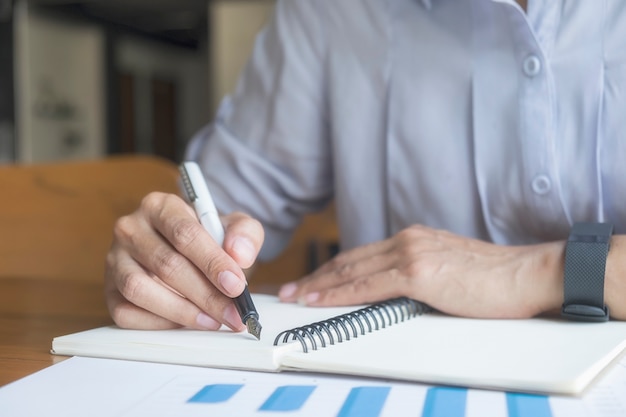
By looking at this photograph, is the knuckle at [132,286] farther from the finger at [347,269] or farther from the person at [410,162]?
the finger at [347,269]

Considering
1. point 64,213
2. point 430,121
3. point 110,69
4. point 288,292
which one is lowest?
point 110,69

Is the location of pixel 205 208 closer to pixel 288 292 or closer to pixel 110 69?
pixel 288 292

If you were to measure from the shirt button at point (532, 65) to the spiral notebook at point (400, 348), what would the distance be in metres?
0.28

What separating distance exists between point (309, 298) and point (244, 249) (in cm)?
12

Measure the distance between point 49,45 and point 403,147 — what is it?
7405mm

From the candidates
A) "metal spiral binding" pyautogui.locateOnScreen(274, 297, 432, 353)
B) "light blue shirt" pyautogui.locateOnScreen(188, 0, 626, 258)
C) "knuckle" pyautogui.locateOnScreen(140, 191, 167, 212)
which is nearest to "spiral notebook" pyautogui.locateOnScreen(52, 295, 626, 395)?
"metal spiral binding" pyautogui.locateOnScreen(274, 297, 432, 353)

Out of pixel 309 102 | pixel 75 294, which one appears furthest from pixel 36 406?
pixel 309 102

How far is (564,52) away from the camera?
79cm

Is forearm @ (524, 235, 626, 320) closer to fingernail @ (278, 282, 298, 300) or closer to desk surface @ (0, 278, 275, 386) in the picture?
fingernail @ (278, 282, 298, 300)

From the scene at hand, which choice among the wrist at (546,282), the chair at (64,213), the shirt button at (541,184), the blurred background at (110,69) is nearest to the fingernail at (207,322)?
the wrist at (546,282)

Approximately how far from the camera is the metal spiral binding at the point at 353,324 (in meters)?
0.52

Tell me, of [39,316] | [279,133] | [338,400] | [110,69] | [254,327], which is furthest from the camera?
[110,69]

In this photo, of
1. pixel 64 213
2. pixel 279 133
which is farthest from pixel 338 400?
pixel 64 213

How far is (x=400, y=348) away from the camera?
0.52 metres
